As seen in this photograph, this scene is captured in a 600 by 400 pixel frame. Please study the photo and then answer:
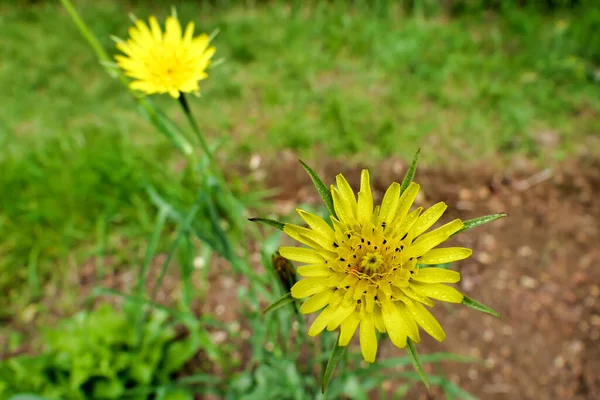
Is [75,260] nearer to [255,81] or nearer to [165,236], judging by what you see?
[165,236]

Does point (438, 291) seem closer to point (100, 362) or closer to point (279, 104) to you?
point (100, 362)

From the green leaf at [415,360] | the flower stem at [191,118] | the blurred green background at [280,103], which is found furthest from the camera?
the blurred green background at [280,103]

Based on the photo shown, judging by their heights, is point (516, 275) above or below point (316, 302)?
below

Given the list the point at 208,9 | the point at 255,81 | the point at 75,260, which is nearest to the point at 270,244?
the point at 75,260

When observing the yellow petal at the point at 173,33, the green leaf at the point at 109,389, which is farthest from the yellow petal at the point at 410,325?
the green leaf at the point at 109,389

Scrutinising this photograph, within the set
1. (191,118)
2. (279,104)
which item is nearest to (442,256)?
(191,118)

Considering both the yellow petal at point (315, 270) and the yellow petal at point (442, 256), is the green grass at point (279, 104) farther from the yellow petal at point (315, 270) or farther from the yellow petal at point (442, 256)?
the yellow petal at point (442, 256)

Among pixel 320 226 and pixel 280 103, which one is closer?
pixel 320 226
